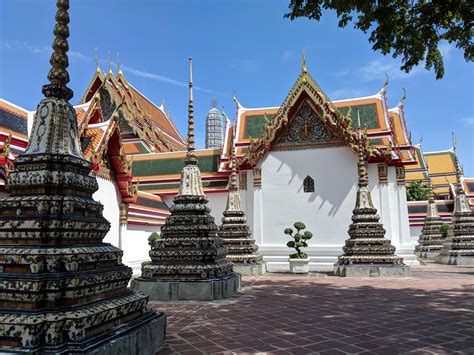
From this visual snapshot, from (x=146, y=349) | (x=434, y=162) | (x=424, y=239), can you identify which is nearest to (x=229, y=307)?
(x=146, y=349)

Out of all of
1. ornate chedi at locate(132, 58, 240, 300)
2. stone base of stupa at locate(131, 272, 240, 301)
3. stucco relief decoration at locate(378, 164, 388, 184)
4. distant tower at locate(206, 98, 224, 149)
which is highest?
distant tower at locate(206, 98, 224, 149)

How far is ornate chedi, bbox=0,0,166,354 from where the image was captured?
9.21ft

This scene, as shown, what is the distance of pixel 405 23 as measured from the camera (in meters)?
5.75

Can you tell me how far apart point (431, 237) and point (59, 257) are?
68.8 ft

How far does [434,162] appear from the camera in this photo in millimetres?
33250

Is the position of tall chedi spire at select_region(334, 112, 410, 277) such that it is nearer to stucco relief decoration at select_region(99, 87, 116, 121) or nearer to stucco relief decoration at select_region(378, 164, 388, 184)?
stucco relief decoration at select_region(378, 164, 388, 184)

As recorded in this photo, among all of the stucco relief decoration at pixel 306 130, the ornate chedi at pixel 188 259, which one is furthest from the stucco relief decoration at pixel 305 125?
the ornate chedi at pixel 188 259

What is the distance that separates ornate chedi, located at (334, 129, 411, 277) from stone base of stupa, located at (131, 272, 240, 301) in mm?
5427

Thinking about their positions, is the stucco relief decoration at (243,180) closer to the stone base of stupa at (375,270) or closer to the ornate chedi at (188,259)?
the stone base of stupa at (375,270)

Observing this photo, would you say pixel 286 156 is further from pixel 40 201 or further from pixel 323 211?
pixel 40 201

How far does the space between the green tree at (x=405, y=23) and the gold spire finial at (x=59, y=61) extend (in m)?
3.53

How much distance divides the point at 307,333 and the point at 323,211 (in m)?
11.0

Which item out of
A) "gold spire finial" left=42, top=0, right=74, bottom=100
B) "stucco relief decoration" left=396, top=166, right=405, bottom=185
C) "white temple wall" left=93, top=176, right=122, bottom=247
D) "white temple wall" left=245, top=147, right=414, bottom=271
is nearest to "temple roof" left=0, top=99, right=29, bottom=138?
"white temple wall" left=93, top=176, right=122, bottom=247

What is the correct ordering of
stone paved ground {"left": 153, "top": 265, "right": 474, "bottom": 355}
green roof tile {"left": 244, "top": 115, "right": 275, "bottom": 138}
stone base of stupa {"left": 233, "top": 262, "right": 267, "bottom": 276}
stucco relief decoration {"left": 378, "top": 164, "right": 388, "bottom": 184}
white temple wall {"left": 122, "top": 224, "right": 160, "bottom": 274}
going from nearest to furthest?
stone paved ground {"left": 153, "top": 265, "right": 474, "bottom": 355} < stone base of stupa {"left": 233, "top": 262, "right": 267, "bottom": 276} < white temple wall {"left": 122, "top": 224, "right": 160, "bottom": 274} < stucco relief decoration {"left": 378, "top": 164, "right": 388, "bottom": 184} < green roof tile {"left": 244, "top": 115, "right": 275, "bottom": 138}
